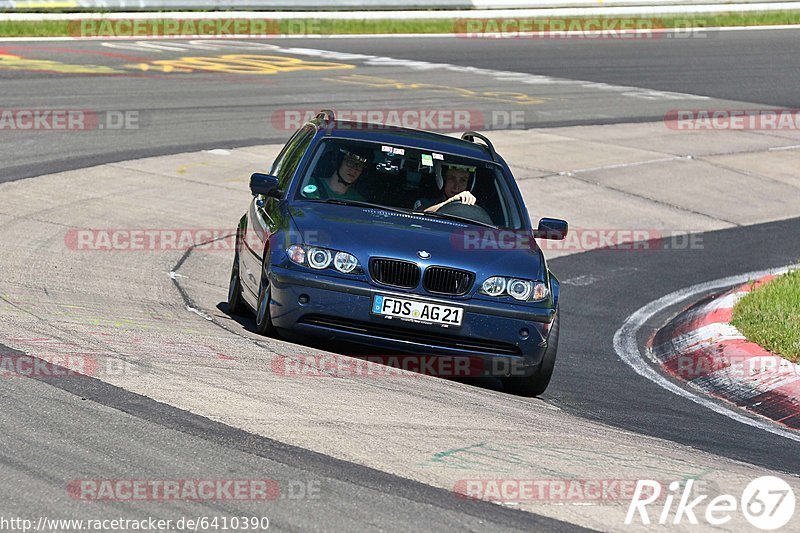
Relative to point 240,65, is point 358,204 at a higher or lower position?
higher

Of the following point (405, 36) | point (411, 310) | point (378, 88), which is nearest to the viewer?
point (411, 310)

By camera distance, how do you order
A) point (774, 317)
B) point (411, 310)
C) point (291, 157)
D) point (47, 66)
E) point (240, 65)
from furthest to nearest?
1. point (240, 65)
2. point (47, 66)
3. point (774, 317)
4. point (291, 157)
5. point (411, 310)

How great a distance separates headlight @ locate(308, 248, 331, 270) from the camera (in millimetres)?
8180

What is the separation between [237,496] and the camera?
5105mm

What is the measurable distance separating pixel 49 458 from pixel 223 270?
21.7 feet

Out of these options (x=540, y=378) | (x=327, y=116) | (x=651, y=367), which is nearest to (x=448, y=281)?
(x=540, y=378)

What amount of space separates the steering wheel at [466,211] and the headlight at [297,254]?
1288 mm

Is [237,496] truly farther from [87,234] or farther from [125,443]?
[87,234]

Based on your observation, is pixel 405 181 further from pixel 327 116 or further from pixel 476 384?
pixel 476 384

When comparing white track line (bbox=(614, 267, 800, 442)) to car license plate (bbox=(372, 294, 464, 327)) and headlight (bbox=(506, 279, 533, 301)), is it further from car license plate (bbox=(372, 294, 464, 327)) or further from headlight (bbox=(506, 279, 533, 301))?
car license plate (bbox=(372, 294, 464, 327))

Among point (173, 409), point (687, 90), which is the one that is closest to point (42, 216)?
point (173, 409)

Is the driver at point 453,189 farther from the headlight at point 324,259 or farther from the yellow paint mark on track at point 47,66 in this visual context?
the yellow paint mark on track at point 47,66

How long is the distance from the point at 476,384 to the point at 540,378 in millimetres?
488

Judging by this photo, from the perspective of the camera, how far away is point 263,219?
9.26 meters
